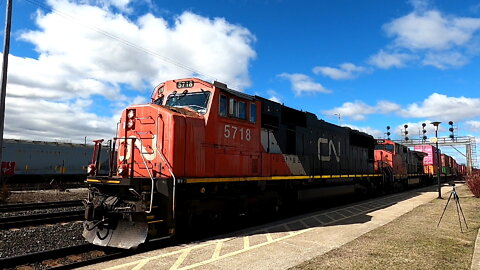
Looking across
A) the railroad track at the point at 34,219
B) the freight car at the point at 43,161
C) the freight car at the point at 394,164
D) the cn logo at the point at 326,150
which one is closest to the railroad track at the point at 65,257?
the railroad track at the point at 34,219

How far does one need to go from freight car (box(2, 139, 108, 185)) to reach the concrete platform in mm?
18425

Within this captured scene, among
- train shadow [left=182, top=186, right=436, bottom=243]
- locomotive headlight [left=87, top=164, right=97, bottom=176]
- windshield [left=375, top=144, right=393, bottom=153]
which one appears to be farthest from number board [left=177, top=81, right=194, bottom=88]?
windshield [left=375, top=144, right=393, bottom=153]

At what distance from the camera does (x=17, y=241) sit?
25.7 ft

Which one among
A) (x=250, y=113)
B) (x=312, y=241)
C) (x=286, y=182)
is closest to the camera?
(x=312, y=241)

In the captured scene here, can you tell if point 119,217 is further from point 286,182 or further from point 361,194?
point 361,194

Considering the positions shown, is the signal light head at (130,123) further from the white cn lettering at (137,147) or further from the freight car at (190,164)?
the white cn lettering at (137,147)

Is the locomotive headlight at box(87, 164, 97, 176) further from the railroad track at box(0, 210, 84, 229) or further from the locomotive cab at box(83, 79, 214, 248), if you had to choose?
the railroad track at box(0, 210, 84, 229)

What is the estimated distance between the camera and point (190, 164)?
27.0ft

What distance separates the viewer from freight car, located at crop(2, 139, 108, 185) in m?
26.3

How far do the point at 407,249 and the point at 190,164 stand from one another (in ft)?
16.1

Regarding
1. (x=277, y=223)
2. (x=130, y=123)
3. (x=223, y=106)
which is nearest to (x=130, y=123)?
(x=130, y=123)

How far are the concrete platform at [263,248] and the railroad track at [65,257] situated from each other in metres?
0.29

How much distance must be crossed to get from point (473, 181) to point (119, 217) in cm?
1914

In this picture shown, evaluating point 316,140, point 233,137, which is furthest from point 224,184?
point 316,140
